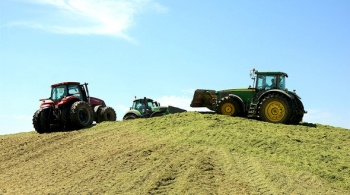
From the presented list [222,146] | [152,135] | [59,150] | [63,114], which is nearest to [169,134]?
[152,135]

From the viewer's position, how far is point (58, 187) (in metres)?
11.1

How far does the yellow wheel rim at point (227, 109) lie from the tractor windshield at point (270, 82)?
149 centimetres

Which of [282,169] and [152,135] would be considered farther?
[152,135]

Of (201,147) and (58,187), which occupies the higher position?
(201,147)

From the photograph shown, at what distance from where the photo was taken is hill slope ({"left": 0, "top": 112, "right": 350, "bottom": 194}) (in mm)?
10328

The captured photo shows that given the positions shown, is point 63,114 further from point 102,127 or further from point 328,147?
point 328,147

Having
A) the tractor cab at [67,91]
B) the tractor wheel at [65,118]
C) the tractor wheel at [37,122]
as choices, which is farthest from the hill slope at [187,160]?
the tractor cab at [67,91]

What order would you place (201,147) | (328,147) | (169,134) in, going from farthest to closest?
(169,134) < (328,147) < (201,147)

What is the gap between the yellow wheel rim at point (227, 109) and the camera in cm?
1889

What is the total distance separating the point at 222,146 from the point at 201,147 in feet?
2.22

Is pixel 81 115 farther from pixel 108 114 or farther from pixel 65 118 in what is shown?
pixel 108 114

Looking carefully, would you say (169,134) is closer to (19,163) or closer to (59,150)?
(59,150)

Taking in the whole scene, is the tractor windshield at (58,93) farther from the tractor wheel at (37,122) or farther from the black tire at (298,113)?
the black tire at (298,113)

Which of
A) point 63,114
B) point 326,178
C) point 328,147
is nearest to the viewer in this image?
point 326,178
